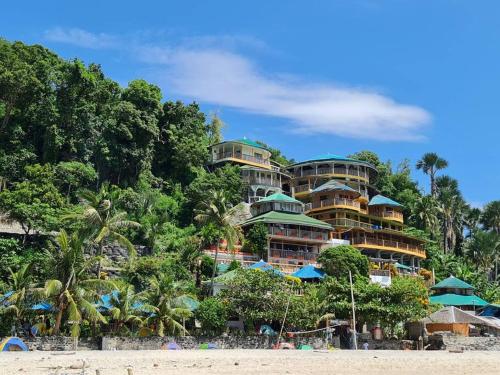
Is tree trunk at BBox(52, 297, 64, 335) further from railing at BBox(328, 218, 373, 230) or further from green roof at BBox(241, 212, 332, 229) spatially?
railing at BBox(328, 218, 373, 230)

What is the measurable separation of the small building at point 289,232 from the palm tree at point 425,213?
18710 mm

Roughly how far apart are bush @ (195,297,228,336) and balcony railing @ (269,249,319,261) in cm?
1642

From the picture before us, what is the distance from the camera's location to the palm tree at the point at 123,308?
28.8 m

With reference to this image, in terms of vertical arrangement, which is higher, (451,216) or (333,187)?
(333,187)

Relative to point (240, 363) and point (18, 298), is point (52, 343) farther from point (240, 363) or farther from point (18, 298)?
point (240, 363)

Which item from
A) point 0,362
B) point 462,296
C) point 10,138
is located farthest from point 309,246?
point 0,362

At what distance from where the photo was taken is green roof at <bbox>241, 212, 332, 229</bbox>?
163 ft

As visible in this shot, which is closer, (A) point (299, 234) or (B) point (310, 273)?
(B) point (310, 273)

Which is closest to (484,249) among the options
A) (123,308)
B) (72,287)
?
(123,308)

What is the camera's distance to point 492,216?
7762 centimetres

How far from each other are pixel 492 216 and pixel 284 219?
3982 centimetres

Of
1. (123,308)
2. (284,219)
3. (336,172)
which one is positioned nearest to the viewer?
(123,308)

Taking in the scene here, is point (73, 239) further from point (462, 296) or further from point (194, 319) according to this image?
point (462, 296)

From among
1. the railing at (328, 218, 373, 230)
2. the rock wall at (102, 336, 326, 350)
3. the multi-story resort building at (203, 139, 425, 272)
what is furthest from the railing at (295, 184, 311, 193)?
the rock wall at (102, 336, 326, 350)
